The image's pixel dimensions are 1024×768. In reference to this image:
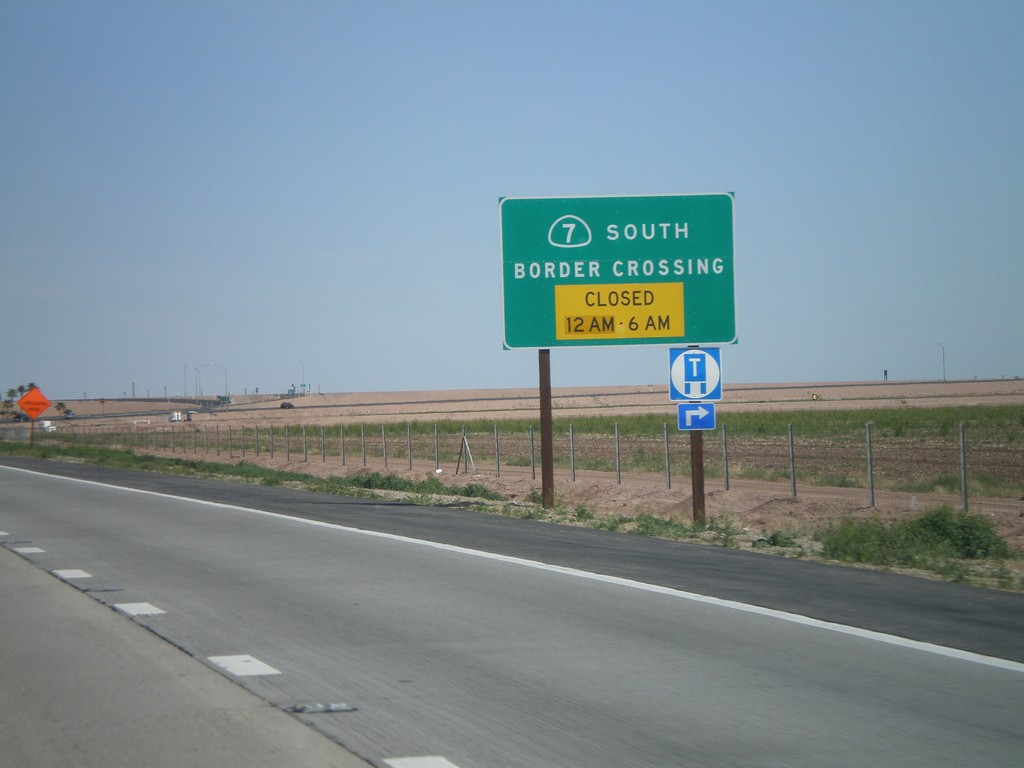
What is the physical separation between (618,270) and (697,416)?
349cm

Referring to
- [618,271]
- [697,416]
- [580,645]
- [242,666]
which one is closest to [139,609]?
[242,666]

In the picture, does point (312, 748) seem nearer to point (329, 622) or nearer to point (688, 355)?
point (329, 622)

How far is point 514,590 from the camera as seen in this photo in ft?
36.1

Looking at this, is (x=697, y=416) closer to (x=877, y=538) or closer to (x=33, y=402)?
(x=877, y=538)

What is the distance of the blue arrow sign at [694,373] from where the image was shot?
64.4 ft

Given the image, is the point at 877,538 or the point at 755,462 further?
the point at 755,462

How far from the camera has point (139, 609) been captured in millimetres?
9938

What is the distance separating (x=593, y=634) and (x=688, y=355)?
11.6m

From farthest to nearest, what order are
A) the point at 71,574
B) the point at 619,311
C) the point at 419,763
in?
the point at 619,311
the point at 71,574
the point at 419,763

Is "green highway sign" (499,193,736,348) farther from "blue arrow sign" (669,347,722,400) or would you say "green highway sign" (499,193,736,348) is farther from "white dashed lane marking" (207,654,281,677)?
"white dashed lane marking" (207,654,281,677)

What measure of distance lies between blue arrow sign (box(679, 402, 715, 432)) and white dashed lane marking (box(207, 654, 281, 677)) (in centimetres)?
1253

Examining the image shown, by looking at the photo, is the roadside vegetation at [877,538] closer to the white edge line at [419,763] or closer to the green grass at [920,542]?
the green grass at [920,542]

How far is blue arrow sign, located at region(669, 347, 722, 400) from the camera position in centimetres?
1964

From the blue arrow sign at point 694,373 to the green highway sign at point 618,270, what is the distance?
103 cm
